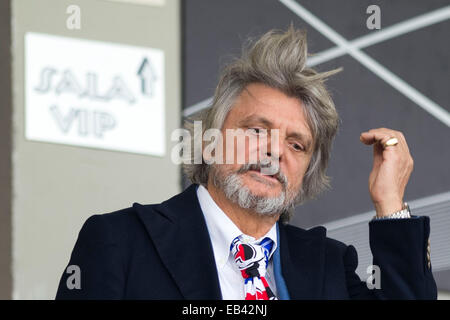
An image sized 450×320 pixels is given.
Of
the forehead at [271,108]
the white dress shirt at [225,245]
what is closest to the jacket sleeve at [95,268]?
the white dress shirt at [225,245]

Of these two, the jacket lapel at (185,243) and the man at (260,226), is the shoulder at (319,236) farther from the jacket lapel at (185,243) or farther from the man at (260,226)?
the jacket lapel at (185,243)

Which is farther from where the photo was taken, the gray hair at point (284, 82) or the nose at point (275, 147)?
the gray hair at point (284, 82)

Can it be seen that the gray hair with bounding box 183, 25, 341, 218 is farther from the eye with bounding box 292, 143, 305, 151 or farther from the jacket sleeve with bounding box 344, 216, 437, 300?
the jacket sleeve with bounding box 344, 216, 437, 300

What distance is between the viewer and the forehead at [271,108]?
221 cm

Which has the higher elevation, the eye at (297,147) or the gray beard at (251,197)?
the eye at (297,147)

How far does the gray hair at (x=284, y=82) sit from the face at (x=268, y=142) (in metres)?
0.03

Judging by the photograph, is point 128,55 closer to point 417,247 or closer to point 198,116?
point 198,116

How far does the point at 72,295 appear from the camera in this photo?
2.01 m

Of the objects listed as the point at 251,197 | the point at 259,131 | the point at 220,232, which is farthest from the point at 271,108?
the point at 220,232

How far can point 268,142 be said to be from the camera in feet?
7.16

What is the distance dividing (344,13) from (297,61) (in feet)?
5.92

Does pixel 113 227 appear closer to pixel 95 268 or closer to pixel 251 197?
pixel 95 268

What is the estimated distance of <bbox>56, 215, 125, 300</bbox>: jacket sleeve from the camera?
1.98m

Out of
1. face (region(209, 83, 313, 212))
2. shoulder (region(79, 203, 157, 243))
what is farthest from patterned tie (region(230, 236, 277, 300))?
shoulder (region(79, 203, 157, 243))
